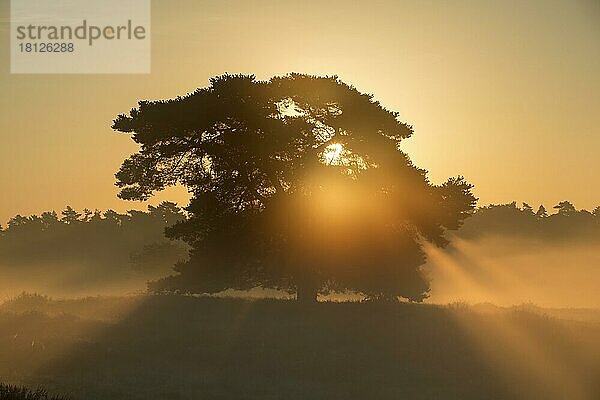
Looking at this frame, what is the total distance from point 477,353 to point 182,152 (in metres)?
17.6

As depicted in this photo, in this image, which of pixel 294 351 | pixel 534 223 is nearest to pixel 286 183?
pixel 294 351

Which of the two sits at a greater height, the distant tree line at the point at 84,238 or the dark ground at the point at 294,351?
the distant tree line at the point at 84,238

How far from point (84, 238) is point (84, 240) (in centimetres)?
41

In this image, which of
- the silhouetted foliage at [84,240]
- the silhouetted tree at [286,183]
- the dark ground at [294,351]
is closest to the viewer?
the dark ground at [294,351]

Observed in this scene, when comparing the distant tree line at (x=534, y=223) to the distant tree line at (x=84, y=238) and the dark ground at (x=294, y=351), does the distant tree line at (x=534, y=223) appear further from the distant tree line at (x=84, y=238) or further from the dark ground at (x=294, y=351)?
the dark ground at (x=294, y=351)

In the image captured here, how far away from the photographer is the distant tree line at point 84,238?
124m

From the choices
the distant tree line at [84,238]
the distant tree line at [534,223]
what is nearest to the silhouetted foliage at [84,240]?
the distant tree line at [84,238]

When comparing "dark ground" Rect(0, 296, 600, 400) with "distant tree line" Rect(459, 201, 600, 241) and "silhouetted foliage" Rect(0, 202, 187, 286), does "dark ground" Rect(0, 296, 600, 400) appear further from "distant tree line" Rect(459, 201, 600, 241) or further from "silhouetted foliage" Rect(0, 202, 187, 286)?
"distant tree line" Rect(459, 201, 600, 241)

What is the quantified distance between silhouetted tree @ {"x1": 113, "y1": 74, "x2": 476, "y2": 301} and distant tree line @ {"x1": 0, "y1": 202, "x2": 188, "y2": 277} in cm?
5932

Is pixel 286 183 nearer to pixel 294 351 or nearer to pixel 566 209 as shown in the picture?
pixel 294 351

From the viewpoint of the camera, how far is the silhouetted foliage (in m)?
122

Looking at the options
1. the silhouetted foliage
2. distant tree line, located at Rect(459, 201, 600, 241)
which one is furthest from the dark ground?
distant tree line, located at Rect(459, 201, 600, 241)

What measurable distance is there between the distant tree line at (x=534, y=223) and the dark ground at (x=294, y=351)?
3350 inches

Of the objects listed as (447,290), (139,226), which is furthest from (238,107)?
(139,226)
